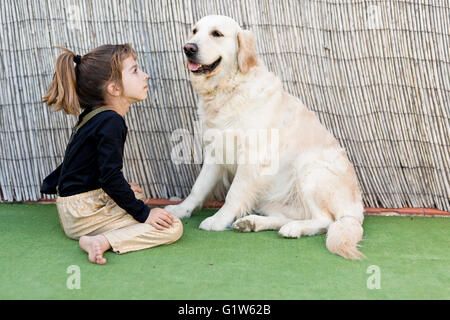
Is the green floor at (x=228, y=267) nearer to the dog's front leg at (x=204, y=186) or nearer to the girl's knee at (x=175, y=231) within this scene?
the girl's knee at (x=175, y=231)

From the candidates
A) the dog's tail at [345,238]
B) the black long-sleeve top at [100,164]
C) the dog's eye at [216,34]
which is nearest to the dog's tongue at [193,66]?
the dog's eye at [216,34]

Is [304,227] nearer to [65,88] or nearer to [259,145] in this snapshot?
[259,145]

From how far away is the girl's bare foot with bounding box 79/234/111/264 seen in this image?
8.03 feet

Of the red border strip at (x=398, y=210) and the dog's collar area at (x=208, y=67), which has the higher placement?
the dog's collar area at (x=208, y=67)

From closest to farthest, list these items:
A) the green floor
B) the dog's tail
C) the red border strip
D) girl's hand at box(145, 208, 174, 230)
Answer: the green floor
the dog's tail
girl's hand at box(145, 208, 174, 230)
the red border strip

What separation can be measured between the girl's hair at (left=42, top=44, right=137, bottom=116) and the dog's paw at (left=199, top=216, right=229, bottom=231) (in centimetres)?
93

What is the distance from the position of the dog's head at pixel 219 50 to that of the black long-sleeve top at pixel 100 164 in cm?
66

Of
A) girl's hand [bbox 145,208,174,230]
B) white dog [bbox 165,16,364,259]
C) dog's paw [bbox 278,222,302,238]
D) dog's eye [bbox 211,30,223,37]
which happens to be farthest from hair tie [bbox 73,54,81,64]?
dog's paw [bbox 278,222,302,238]

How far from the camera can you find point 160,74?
3.87 metres

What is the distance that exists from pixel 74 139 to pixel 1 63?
1.45 meters

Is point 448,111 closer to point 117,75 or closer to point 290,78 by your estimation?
point 290,78

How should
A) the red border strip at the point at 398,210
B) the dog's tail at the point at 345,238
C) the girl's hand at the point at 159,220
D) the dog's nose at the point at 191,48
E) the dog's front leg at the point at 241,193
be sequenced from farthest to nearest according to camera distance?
the red border strip at the point at 398,210 → the dog's front leg at the point at 241,193 → the dog's nose at the point at 191,48 → the girl's hand at the point at 159,220 → the dog's tail at the point at 345,238

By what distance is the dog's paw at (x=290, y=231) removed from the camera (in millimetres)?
2961

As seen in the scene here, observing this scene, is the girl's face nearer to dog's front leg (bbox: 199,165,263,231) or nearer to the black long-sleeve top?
the black long-sleeve top
